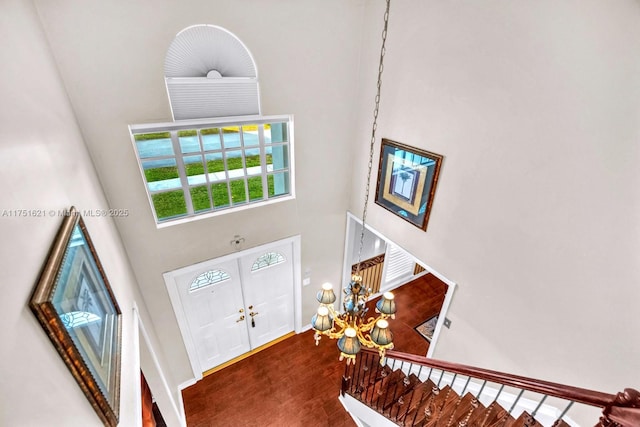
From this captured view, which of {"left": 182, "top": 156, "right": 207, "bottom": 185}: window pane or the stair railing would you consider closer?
the stair railing

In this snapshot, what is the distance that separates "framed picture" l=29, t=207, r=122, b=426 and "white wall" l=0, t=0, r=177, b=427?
0.11ft

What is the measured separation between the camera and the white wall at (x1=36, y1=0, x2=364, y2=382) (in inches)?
104

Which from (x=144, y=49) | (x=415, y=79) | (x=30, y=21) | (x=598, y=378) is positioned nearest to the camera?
(x=30, y=21)

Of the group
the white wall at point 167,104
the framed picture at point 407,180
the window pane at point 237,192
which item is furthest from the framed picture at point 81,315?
the window pane at point 237,192

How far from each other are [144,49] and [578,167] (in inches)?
146

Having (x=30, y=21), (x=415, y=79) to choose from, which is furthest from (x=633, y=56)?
(x=30, y=21)

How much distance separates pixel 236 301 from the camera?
15.5 feet

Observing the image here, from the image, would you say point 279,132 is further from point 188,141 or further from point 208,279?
point 188,141

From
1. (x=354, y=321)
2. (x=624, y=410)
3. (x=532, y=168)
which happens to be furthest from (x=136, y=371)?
(x=532, y=168)

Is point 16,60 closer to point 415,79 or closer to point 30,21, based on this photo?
point 30,21

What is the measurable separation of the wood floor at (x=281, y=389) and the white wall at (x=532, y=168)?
80.8 inches

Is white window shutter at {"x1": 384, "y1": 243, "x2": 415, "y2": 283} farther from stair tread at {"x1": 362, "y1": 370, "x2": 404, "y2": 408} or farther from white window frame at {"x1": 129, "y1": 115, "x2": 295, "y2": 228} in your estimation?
white window frame at {"x1": 129, "y1": 115, "x2": 295, "y2": 228}

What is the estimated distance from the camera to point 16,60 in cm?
159

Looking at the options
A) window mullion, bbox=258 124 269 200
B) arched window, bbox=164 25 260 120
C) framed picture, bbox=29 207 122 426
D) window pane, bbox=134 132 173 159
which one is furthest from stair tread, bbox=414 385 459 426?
window pane, bbox=134 132 173 159
